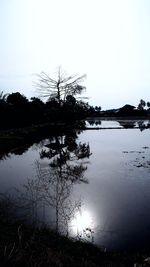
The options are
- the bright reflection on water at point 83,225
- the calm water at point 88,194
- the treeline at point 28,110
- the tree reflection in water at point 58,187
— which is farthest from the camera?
the treeline at point 28,110

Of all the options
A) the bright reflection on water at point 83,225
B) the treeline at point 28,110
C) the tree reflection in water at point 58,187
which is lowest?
the bright reflection on water at point 83,225

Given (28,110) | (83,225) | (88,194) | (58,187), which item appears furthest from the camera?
(28,110)

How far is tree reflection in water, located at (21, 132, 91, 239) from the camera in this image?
919 centimetres

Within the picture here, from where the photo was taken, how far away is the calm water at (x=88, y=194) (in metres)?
8.19

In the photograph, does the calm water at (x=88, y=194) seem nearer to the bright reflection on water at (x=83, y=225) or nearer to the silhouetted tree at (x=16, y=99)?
the bright reflection on water at (x=83, y=225)

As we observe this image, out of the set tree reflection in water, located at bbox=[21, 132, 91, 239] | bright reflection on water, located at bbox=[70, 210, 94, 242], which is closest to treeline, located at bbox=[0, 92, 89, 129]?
tree reflection in water, located at bbox=[21, 132, 91, 239]

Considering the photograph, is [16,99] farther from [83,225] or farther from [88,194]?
[83,225]

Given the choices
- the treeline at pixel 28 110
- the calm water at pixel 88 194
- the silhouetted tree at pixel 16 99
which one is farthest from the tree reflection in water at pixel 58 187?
the silhouetted tree at pixel 16 99

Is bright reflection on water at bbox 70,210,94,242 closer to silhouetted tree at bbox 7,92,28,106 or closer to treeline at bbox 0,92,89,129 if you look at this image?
treeline at bbox 0,92,89,129

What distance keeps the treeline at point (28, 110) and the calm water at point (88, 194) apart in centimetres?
1861

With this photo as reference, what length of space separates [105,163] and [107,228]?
33.1 feet

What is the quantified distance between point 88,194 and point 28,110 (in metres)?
33.9

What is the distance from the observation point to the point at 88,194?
11445 mm

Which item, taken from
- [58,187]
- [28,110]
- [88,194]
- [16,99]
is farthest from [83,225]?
[16,99]
